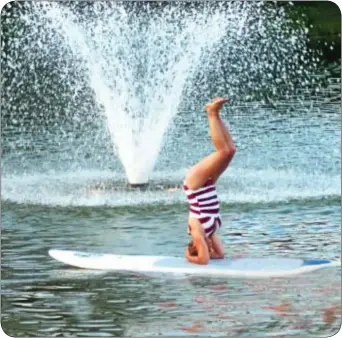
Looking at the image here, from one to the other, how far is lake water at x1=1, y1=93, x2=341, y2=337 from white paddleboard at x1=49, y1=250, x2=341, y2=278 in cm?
5

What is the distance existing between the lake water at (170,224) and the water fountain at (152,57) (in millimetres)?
248

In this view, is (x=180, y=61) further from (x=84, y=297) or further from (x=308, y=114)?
(x=84, y=297)

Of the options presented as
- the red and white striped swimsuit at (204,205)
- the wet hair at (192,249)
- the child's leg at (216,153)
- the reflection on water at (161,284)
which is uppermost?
the child's leg at (216,153)

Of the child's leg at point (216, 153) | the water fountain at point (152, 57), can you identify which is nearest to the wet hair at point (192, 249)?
the child's leg at point (216, 153)

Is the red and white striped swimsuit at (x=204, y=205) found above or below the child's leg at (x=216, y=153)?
below

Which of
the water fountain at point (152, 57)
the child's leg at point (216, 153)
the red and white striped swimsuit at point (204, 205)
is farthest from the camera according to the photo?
the water fountain at point (152, 57)

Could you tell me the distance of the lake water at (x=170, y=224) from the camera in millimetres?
7125

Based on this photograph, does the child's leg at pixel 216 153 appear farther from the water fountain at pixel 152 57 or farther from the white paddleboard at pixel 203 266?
the water fountain at pixel 152 57

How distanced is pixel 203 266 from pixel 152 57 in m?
4.68

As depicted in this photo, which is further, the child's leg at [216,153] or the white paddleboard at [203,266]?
the white paddleboard at [203,266]

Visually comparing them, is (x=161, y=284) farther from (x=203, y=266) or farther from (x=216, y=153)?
(x=216, y=153)

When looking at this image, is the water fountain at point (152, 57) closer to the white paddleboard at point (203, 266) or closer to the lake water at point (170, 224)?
the lake water at point (170, 224)

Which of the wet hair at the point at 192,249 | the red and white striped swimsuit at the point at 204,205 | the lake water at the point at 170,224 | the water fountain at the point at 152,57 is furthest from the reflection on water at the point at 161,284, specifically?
the water fountain at the point at 152,57

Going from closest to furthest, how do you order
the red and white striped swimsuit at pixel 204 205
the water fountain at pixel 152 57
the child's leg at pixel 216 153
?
the child's leg at pixel 216 153, the red and white striped swimsuit at pixel 204 205, the water fountain at pixel 152 57
